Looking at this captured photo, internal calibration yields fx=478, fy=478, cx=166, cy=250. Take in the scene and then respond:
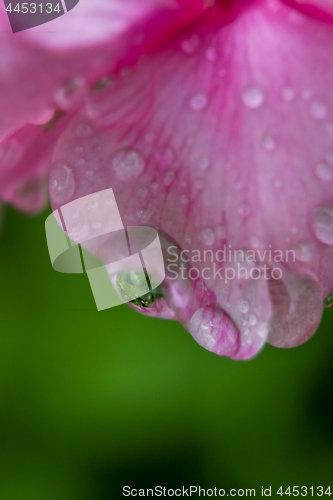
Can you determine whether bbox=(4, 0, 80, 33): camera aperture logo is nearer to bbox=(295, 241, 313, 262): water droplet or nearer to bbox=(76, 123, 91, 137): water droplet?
bbox=(76, 123, 91, 137): water droplet

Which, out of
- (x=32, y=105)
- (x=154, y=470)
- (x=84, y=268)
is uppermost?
(x=32, y=105)

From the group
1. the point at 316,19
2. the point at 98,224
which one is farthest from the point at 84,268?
the point at 316,19

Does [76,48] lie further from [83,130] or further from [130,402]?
[130,402]

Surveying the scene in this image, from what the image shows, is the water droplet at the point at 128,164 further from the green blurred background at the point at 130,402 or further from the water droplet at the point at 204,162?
the green blurred background at the point at 130,402

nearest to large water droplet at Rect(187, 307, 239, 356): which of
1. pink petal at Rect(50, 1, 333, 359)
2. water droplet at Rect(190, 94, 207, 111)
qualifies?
pink petal at Rect(50, 1, 333, 359)

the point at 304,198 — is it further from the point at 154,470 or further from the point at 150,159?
the point at 154,470

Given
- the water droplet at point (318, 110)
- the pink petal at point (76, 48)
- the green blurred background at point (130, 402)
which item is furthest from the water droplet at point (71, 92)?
the green blurred background at point (130, 402)
